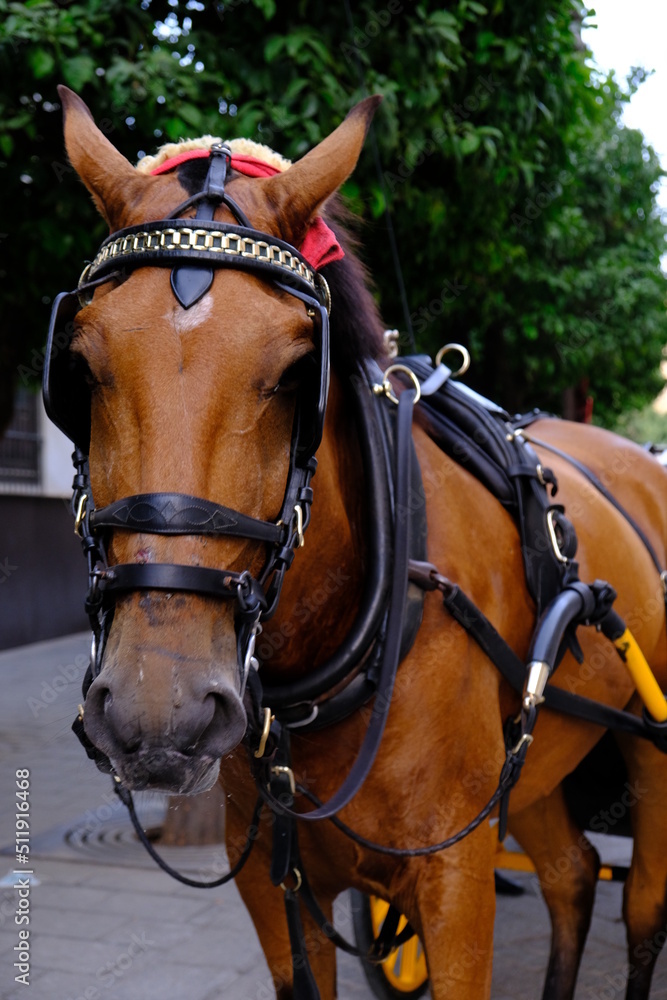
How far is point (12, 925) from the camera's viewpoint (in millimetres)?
3889

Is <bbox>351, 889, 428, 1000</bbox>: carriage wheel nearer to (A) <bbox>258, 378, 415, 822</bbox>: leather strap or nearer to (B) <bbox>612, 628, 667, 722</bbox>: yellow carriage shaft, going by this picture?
(B) <bbox>612, 628, 667, 722</bbox>: yellow carriage shaft

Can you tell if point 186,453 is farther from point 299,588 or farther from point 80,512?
point 299,588

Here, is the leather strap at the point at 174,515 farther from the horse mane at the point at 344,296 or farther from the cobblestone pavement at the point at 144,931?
the cobblestone pavement at the point at 144,931

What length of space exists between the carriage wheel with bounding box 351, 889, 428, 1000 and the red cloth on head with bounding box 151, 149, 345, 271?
2.23m

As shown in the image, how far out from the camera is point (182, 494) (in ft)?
4.53

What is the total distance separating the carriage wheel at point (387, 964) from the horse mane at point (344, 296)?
201cm

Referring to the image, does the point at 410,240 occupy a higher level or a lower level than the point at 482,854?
higher

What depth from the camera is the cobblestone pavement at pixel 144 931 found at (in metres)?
3.50

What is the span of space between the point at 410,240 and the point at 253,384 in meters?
4.28

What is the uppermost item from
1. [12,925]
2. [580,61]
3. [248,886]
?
[580,61]

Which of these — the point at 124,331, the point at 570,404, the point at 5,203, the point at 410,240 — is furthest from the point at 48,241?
the point at 570,404

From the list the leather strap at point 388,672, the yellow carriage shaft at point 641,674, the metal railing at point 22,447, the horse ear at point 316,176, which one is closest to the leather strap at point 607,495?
the yellow carriage shaft at point 641,674

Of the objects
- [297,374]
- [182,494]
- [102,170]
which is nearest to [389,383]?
[297,374]

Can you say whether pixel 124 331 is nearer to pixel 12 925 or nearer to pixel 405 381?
pixel 405 381
